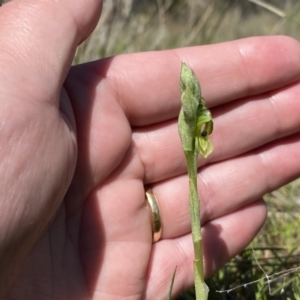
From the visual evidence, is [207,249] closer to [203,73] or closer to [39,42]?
[203,73]

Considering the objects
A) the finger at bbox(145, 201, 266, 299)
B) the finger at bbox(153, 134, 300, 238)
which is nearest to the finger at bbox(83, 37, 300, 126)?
the finger at bbox(153, 134, 300, 238)

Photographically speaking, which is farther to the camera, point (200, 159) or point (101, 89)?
point (200, 159)

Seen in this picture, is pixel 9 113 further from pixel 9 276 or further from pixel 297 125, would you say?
A: pixel 297 125

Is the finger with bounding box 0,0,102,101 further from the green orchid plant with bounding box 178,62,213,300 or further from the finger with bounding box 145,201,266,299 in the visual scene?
the finger with bounding box 145,201,266,299

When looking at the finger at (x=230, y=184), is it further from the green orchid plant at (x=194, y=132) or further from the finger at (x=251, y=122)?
the green orchid plant at (x=194, y=132)

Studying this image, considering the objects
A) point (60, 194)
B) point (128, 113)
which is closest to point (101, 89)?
point (128, 113)

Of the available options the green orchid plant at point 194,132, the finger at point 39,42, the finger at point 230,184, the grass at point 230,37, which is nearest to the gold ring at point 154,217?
the finger at point 230,184
